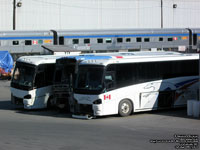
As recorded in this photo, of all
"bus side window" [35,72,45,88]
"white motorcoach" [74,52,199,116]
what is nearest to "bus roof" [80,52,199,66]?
"white motorcoach" [74,52,199,116]

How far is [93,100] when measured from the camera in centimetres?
1486

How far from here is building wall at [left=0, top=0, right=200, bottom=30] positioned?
169ft

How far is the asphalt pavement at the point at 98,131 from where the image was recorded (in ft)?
32.6

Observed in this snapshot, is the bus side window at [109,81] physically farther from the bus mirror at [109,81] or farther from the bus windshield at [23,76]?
the bus windshield at [23,76]

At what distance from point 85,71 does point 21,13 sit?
126 ft

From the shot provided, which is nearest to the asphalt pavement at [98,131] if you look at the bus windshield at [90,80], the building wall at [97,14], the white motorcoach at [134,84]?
the white motorcoach at [134,84]

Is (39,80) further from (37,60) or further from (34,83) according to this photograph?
(37,60)

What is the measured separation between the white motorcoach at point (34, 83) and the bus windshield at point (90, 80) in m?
2.67

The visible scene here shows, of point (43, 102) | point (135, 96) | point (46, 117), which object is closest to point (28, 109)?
point (43, 102)

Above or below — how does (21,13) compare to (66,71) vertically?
above

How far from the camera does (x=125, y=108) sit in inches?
613

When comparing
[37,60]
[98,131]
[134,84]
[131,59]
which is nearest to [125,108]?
[134,84]

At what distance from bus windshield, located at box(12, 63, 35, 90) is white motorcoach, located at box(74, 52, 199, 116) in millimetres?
2921

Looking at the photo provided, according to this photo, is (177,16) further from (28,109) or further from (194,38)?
(28,109)
